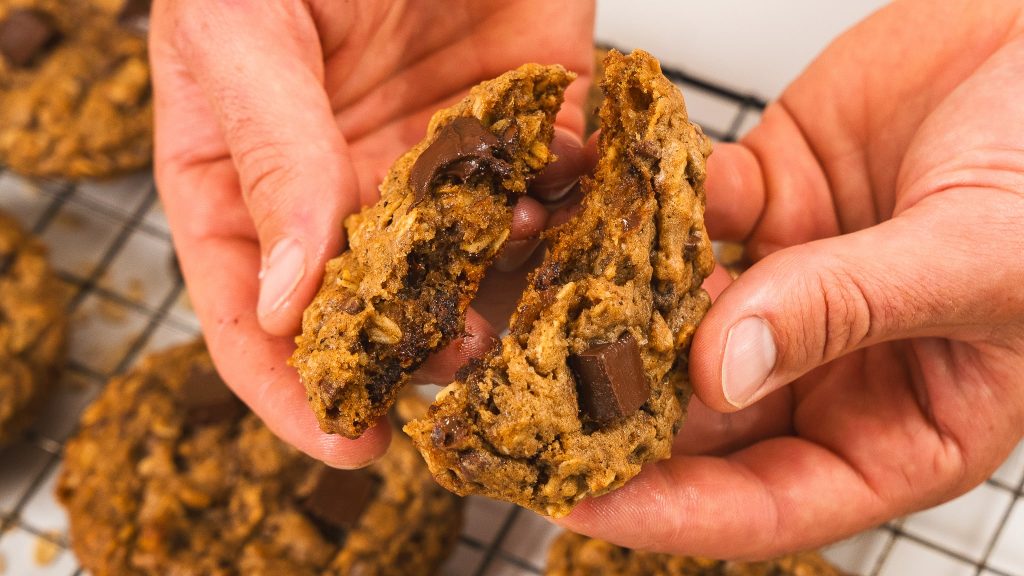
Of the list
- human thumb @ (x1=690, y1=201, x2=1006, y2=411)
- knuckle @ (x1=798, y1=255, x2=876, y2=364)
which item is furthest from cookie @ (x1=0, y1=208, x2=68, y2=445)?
knuckle @ (x1=798, y1=255, x2=876, y2=364)

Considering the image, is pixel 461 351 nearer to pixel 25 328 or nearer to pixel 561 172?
pixel 561 172

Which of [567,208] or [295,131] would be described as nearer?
[295,131]

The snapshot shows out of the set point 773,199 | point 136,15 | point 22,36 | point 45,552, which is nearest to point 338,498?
point 45,552

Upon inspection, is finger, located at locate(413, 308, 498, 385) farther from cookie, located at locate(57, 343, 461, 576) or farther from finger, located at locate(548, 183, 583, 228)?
cookie, located at locate(57, 343, 461, 576)

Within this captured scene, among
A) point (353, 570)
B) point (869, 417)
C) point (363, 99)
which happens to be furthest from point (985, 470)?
point (363, 99)

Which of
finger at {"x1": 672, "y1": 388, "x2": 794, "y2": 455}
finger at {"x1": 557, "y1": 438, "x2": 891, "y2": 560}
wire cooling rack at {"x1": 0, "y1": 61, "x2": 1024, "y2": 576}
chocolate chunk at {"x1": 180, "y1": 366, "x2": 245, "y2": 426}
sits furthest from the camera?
wire cooling rack at {"x1": 0, "y1": 61, "x2": 1024, "y2": 576}

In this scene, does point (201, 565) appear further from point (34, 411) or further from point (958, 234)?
point (958, 234)
